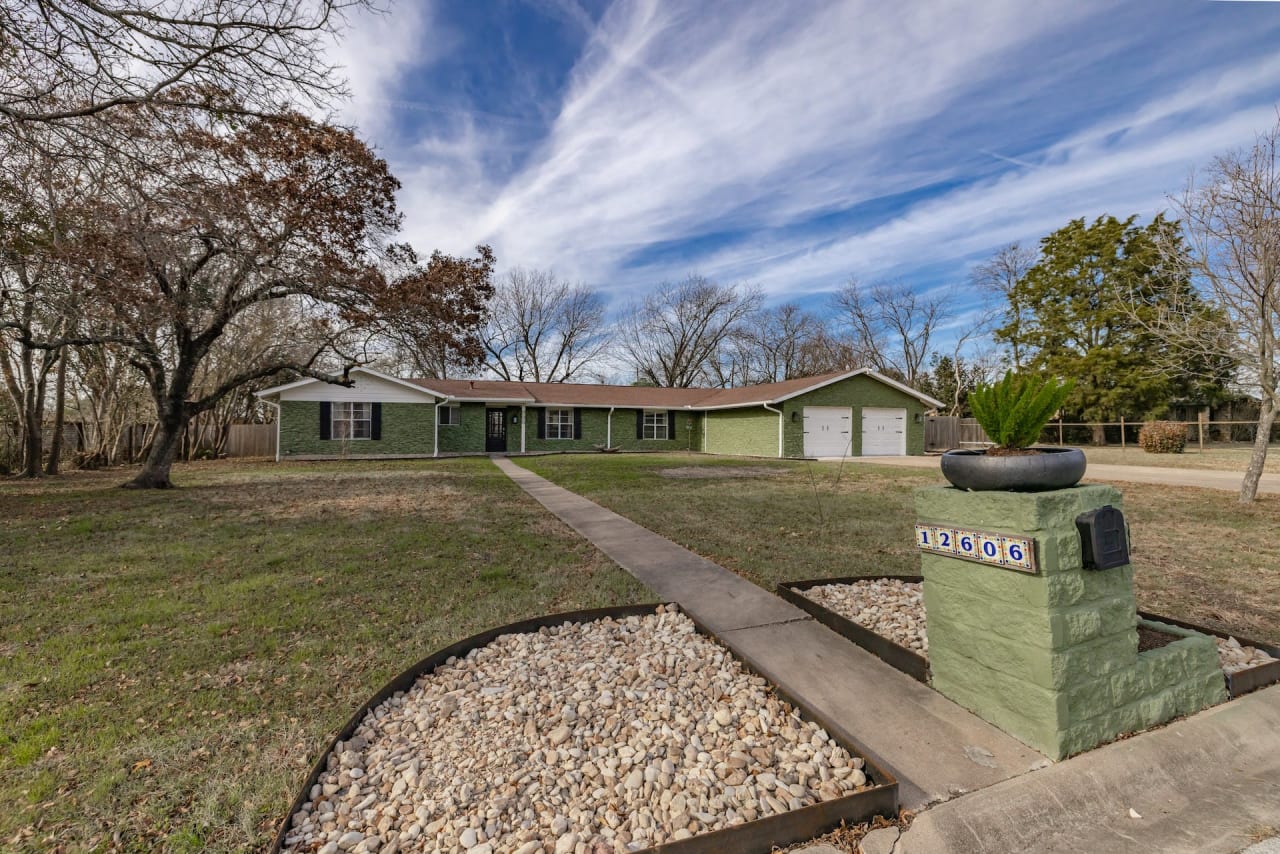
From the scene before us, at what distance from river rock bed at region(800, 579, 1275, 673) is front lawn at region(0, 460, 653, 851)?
1.39m

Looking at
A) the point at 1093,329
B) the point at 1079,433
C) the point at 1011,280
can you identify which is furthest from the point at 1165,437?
the point at 1011,280

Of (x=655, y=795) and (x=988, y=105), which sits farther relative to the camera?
(x=988, y=105)

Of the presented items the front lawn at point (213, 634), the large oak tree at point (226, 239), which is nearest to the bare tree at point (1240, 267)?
the front lawn at point (213, 634)

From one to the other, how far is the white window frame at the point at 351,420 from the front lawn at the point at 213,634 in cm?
1056

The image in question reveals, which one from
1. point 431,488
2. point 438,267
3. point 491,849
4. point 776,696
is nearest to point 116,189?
point 438,267

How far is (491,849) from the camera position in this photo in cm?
164

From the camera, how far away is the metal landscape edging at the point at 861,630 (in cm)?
275

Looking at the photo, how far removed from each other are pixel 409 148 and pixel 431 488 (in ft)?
19.9

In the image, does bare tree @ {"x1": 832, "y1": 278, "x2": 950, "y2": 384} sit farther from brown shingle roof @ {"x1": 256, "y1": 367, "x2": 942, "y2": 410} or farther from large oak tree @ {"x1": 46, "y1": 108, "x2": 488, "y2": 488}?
large oak tree @ {"x1": 46, "y1": 108, "x2": 488, "y2": 488}

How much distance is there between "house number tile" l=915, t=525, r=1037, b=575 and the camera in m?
2.05

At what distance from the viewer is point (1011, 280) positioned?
30.8 m

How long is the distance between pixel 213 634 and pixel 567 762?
2640 millimetres

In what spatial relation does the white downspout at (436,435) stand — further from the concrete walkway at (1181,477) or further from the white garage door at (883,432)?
the concrete walkway at (1181,477)

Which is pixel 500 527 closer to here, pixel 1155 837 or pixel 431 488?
pixel 431 488
